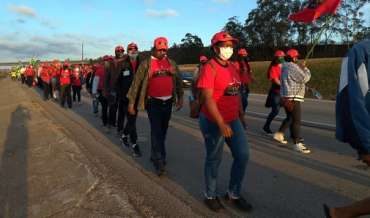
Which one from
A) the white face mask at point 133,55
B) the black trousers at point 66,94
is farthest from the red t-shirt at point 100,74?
the black trousers at point 66,94

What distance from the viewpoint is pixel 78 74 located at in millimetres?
20703

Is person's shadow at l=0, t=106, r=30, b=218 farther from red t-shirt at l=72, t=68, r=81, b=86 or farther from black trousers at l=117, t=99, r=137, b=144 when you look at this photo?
red t-shirt at l=72, t=68, r=81, b=86

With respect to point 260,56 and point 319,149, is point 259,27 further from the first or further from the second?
point 319,149

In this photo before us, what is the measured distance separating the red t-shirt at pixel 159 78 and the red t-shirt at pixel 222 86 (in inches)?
71.1

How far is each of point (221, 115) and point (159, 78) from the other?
2055 mm

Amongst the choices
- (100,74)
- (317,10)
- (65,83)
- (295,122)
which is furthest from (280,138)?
(65,83)

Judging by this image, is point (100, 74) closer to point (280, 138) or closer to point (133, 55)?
point (133, 55)

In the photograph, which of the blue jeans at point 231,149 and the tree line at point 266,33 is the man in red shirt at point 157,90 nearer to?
the blue jeans at point 231,149

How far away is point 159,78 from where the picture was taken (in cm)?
705

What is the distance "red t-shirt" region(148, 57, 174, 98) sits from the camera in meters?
7.04

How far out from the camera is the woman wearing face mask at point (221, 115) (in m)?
5.11

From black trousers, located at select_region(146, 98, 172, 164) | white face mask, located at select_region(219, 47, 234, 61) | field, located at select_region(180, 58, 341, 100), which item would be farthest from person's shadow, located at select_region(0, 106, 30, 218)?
field, located at select_region(180, 58, 341, 100)

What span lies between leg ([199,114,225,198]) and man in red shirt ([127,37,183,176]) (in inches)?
63.8

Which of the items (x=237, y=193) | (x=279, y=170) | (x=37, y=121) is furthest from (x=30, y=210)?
(x=37, y=121)
